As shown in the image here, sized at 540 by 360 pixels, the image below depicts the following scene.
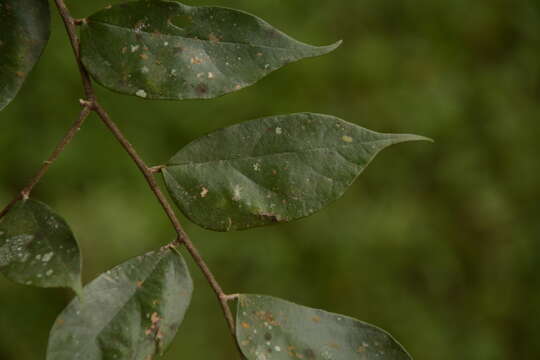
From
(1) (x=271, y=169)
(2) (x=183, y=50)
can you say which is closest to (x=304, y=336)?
(1) (x=271, y=169)

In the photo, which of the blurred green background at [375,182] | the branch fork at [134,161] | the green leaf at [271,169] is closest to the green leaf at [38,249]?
the branch fork at [134,161]

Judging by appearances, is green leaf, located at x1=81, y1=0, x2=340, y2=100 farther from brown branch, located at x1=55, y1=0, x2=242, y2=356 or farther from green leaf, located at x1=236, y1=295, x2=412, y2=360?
green leaf, located at x1=236, y1=295, x2=412, y2=360

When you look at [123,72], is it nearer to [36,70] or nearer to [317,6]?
[36,70]

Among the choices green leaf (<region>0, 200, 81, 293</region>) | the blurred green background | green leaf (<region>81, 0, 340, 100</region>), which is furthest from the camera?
the blurred green background

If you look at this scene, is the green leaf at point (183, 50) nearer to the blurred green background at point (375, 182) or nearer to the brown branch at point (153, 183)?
the brown branch at point (153, 183)

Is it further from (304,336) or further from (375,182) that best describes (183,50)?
(375,182)

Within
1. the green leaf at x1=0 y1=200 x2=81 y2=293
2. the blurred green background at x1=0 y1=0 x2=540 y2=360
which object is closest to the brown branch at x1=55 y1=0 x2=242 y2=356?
the green leaf at x1=0 y1=200 x2=81 y2=293

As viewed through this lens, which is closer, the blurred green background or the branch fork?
the branch fork
